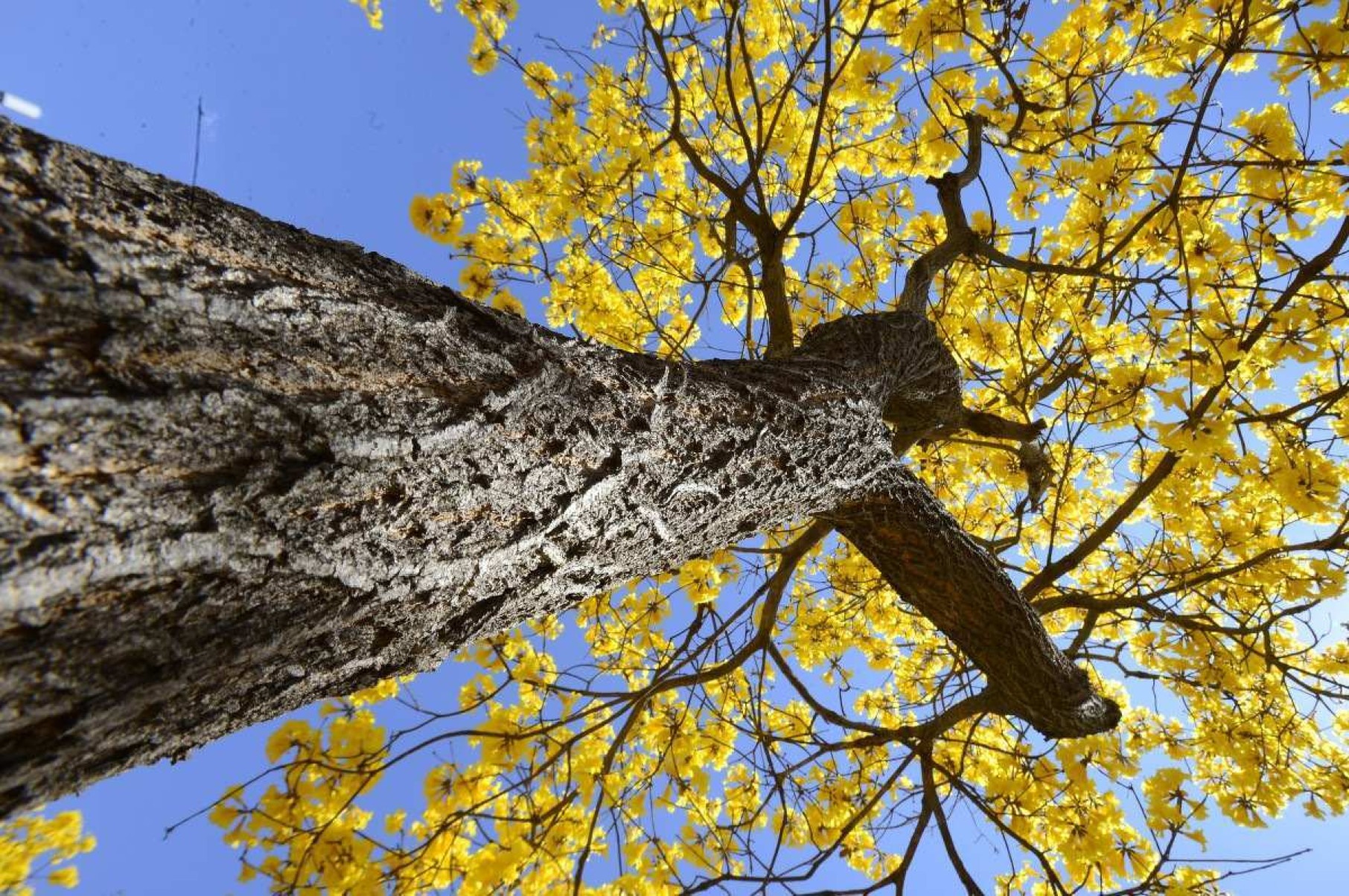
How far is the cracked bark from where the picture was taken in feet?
1.67

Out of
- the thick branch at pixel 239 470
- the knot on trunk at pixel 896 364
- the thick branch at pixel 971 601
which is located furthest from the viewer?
the knot on trunk at pixel 896 364

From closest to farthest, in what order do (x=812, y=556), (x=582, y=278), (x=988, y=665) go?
1. (x=988, y=665)
2. (x=582, y=278)
3. (x=812, y=556)

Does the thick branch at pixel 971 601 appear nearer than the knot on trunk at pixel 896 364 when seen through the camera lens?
Yes

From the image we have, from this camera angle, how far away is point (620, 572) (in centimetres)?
117

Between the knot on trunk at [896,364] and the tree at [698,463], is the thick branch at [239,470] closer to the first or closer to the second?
the tree at [698,463]

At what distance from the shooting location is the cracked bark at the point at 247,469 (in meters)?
0.51

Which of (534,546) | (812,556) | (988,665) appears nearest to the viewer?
(534,546)

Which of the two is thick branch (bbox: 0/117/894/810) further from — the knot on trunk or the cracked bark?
the knot on trunk

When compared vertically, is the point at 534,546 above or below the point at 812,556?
below

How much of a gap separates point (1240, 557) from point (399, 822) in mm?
4043

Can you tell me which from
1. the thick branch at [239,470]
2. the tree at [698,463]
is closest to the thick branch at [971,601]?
the tree at [698,463]

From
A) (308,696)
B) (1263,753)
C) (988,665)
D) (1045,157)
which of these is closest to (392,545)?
(308,696)

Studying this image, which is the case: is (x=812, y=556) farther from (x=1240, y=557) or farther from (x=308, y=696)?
(x=308, y=696)

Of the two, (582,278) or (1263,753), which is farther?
(582,278)
